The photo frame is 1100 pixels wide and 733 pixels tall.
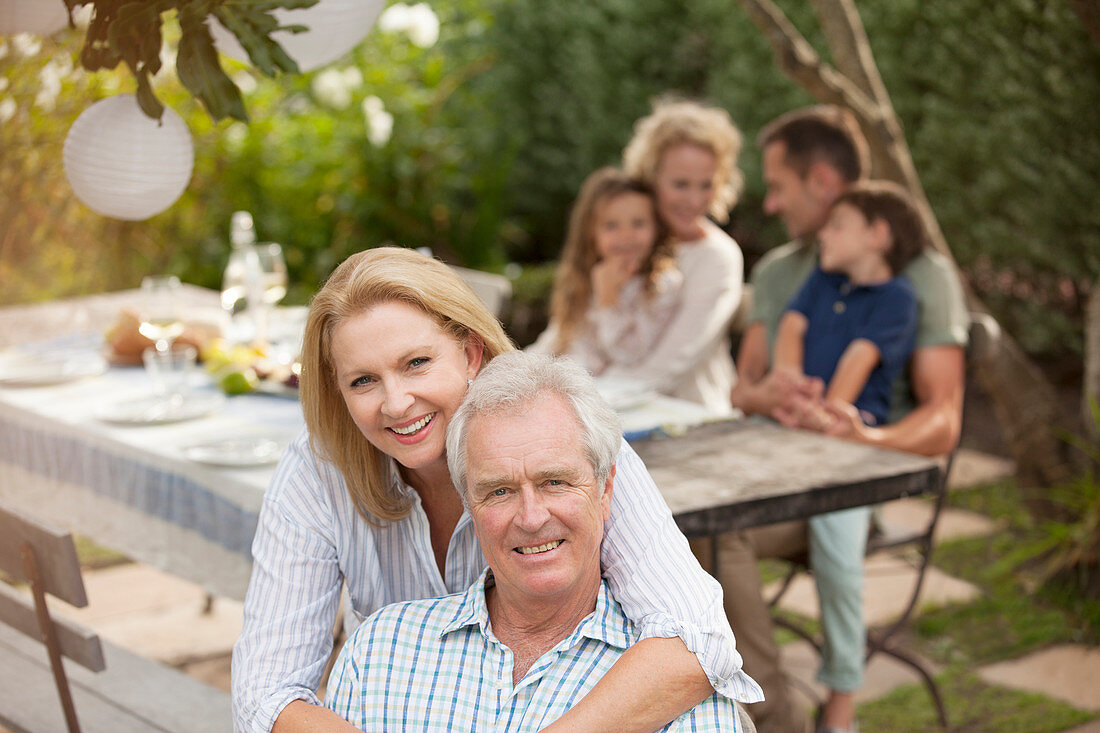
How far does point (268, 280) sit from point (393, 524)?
191 centimetres

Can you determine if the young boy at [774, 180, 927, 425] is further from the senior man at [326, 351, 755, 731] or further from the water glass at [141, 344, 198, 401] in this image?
the water glass at [141, 344, 198, 401]

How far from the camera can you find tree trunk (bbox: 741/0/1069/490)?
12.8ft

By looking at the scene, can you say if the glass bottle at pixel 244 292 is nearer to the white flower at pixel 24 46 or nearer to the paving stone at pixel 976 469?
the white flower at pixel 24 46

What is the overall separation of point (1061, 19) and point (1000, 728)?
2.77 metres

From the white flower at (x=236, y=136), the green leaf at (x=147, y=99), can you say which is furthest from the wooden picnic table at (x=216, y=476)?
the white flower at (x=236, y=136)

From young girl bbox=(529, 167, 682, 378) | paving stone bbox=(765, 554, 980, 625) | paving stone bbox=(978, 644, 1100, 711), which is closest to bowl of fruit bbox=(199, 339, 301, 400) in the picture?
young girl bbox=(529, 167, 682, 378)

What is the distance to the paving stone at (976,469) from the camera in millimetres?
5078

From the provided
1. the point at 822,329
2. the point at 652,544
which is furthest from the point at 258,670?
the point at 822,329

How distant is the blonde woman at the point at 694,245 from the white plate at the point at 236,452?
1.40m

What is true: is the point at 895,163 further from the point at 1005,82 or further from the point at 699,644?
the point at 699,644

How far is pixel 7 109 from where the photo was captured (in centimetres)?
590

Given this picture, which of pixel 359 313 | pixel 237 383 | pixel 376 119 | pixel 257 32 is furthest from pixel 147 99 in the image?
pixel 376 119

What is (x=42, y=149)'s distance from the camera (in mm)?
6125

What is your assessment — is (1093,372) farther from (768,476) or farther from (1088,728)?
(768,476)
